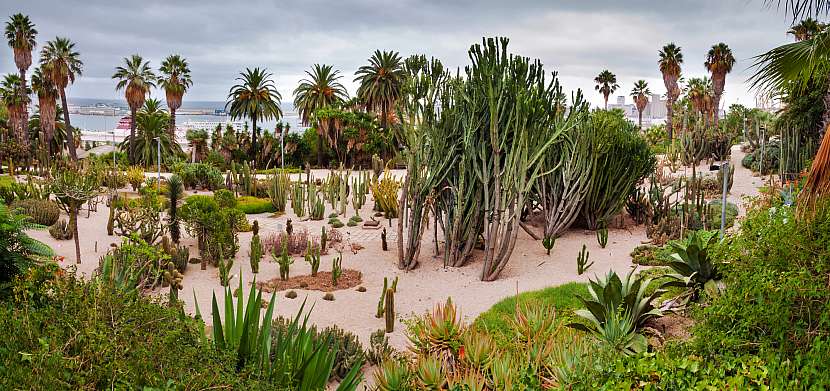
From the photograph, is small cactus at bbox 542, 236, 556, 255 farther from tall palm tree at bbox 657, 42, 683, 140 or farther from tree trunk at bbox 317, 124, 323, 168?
A: tall palm tree at bbox 657, 42, 683, 140

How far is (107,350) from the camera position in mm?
3393

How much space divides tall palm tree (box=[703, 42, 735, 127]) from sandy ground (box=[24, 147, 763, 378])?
25030 mm

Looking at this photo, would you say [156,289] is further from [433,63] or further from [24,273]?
[433,63]

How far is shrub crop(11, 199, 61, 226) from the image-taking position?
12626 mm

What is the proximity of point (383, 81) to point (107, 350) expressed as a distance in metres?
27.7

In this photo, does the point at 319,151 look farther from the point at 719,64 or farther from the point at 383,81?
the point at 719,64

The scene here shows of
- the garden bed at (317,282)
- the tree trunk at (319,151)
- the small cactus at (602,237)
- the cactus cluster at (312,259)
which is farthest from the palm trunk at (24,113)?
the small cactus at (602,237)

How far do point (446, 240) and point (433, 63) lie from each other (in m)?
3.02

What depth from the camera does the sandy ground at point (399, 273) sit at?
8773mm

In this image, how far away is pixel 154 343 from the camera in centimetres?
368

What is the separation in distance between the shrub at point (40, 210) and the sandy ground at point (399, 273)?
598 millimetres

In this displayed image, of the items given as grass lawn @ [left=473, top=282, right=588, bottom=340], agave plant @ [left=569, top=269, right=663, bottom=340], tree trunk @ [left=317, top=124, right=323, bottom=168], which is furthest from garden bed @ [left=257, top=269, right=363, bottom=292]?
tree trunk @ [left=317, top=124, right=323, bottom=168]

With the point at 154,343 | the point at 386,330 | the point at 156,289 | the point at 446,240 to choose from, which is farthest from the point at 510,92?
the point at 154,343

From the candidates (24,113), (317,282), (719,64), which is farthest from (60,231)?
(719,64)
